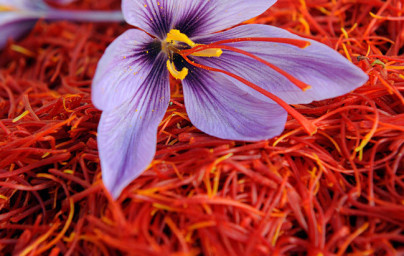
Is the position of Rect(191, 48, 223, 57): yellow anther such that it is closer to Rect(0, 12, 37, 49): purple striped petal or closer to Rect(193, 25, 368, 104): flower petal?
Rect(193, 25, 368, 104): flower petal

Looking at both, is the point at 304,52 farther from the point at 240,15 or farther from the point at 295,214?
the point at 295,214

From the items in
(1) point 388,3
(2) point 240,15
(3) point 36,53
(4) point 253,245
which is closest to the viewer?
(4) point 253,245

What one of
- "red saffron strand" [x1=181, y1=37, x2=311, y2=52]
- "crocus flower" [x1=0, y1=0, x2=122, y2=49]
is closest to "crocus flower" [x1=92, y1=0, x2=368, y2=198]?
"red saffron strand" [x1=181, y1=37, x2=311, y2=52]

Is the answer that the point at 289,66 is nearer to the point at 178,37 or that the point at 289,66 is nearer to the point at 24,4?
the point at 178,37

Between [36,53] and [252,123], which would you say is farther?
[36,53]

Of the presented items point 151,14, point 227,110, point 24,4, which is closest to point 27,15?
point 24,4

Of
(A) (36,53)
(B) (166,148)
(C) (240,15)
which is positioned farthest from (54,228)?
(A) (36,53)

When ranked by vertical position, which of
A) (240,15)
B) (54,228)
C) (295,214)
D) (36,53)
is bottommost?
(295,214)
